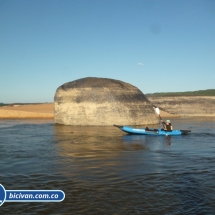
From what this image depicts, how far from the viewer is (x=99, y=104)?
30.7 meters

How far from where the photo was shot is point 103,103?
30.7 m

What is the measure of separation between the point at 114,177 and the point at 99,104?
21538mm

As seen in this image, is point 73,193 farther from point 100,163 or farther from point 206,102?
point 206,102

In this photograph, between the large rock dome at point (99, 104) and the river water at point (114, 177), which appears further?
the large rock dome at point (99, 104)

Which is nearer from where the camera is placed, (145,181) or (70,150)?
(145,181)

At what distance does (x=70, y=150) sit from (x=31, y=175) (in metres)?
4.95

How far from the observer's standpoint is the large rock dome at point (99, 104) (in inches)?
1201

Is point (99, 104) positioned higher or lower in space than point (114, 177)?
higher

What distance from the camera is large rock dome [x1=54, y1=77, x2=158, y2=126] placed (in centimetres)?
3050

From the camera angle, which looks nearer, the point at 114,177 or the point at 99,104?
the point at 114,177

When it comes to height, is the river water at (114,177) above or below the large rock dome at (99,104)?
below

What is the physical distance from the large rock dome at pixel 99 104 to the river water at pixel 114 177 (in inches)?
599

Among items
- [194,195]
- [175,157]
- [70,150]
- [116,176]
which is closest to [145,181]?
[116,176]

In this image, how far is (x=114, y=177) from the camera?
9.26 meters
